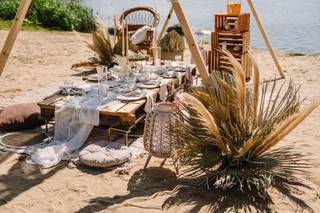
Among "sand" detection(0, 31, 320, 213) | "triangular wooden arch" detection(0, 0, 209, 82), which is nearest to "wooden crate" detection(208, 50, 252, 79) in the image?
"sand" detection(0, 31, 320, 213)

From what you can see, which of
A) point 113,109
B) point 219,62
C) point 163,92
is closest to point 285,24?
point 219,62

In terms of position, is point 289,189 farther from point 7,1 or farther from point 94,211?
point 7,1

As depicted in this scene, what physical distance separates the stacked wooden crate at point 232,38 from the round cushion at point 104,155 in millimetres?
3916

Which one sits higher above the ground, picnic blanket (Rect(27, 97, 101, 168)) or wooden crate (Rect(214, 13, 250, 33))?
wooden crate (Rect(214, 13, 250, 33))

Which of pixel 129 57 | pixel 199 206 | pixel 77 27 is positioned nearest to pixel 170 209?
pixel 199 206

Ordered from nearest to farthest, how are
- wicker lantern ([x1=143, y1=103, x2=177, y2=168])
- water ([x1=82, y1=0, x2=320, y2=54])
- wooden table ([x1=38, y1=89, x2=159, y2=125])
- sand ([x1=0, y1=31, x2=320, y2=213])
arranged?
sand ([x1=0, y1=31, x2=320, y2=213]), wicker lantern ([x1=143, y1=103, x2=177, y2=168]), wooden table ([x1=38, y1=89, x2=159, y2=125]), water ([x1=82, y1=0, x2=320, y2=54])

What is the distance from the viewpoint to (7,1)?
647 inches

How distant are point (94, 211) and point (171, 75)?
3.17 metres

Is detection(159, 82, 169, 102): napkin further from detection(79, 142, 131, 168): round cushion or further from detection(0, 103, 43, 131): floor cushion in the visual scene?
detection(0, 103, 43, 131): floor cushion

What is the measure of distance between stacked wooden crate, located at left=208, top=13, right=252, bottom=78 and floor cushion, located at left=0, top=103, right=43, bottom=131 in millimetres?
3877

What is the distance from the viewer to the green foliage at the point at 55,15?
15.1 m

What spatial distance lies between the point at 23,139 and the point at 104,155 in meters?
1.23

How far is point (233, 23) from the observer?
8.17 metres

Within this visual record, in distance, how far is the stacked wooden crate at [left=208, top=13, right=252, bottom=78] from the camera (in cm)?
809
